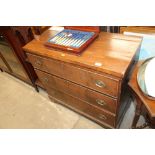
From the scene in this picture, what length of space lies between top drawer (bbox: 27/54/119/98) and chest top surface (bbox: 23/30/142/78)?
2.3 inches

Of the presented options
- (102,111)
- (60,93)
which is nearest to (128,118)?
(102,111)

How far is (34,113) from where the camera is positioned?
194cm

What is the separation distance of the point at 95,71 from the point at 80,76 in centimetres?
17

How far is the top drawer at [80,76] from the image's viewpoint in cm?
108

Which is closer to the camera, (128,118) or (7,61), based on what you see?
(128,118)

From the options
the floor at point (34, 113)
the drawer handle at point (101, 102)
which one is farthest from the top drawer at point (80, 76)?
the floor at point (34, 113)

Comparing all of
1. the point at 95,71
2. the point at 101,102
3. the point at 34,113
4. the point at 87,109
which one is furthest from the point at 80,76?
the point at 34,113

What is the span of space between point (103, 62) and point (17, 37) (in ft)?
3.48

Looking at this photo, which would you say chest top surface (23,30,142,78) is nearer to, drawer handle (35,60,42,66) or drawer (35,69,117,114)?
drawer handle (35,60,42,66)

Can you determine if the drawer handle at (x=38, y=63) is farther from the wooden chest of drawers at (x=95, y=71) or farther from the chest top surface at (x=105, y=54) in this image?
the chest top surface at (x=105, y=54)

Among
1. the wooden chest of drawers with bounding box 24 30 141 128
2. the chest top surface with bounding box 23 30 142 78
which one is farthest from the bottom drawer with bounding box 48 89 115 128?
the chest top surface with bounding box 23 30 142 78

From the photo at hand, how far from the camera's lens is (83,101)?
4.82ft

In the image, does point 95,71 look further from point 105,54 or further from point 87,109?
point 87,109
